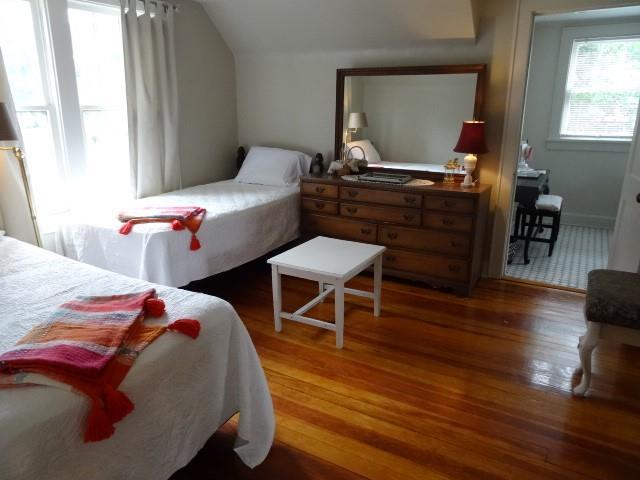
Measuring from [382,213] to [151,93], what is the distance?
6.34ft

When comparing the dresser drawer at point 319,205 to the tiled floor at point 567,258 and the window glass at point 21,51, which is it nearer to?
the tiled floor at point 567,258

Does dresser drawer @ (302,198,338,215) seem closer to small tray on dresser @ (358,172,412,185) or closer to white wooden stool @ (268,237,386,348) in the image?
small tray on dresser @ (358,172,412,185)

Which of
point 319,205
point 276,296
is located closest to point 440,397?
point 276,296

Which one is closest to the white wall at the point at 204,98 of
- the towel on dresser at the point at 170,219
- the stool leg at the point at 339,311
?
the towel on dresser at the point at 170,219

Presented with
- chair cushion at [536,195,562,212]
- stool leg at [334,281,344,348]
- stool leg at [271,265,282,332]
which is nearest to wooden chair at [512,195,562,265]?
chair cushion at [536,195,562,212]

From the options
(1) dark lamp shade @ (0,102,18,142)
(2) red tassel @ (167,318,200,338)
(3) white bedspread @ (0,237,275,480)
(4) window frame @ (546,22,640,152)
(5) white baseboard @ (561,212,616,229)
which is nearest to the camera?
(3) white bedspread @ (0,237,275,480)

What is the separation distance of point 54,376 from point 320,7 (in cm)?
310

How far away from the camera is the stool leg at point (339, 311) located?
2.50 m

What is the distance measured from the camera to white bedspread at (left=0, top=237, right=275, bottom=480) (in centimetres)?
106

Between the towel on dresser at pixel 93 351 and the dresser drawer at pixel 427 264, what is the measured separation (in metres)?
2.21

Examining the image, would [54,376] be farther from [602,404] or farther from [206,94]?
[206,94]

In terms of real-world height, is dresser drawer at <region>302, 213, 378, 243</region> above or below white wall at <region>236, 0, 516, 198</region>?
below

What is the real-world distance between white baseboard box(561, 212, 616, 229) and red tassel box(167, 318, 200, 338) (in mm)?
5121

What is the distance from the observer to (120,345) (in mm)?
1301
